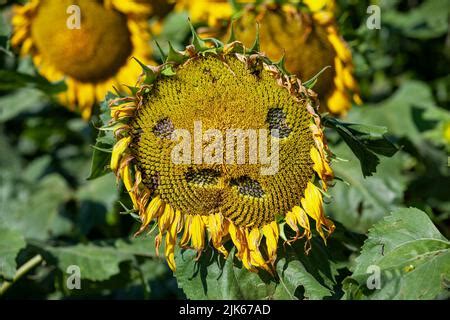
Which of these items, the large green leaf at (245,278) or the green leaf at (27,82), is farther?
the green leaf at (27,82)

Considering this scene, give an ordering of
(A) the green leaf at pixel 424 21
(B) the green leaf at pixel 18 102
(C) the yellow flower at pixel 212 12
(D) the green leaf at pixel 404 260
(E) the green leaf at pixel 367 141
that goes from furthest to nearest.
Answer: (A) the green leaf at pixel 424 21
(B) the green leaf at pixel 18 102
(C) the yellow flower at pixel 212 12
(E) the green leaf at pixel 367 141
(D) the green leaf at pixel 404 260

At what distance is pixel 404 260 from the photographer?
2.00 meters

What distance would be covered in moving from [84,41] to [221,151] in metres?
1.30

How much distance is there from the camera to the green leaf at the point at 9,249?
8.00 ft

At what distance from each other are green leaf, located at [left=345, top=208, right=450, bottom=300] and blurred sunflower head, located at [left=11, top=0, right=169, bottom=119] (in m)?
1.42

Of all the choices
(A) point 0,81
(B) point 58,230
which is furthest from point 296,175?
(B) point 58,230

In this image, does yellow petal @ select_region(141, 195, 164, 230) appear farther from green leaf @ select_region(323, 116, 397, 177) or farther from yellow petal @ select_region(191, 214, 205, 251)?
green leaf @ select_region(323, 116, 397, 177)

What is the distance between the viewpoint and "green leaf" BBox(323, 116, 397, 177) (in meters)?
2.14

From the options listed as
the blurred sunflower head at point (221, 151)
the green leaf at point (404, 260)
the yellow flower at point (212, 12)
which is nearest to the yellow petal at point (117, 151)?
the blurred sunflower head at point (221, 151)

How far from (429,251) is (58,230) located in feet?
Result: 6.04

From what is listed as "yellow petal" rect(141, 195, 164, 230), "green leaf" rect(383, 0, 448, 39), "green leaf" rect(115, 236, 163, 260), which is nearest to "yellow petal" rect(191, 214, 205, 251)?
"yellow petal" rect(141, 195, 164, 230)

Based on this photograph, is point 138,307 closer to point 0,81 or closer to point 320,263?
point 320,263

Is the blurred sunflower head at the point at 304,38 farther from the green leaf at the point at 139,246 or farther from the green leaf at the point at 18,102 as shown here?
the green leaf at the point at 18,102

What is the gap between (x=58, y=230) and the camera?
10.9 ft
